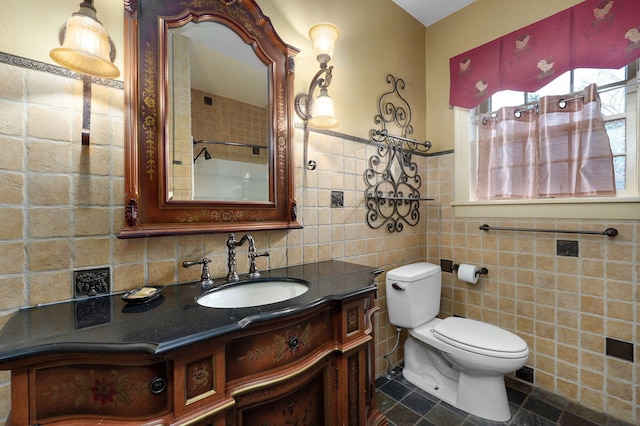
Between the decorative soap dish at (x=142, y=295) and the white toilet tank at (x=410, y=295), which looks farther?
the white toilet tank at (x=410, y=295)

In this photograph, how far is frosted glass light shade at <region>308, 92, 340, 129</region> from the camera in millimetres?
1401

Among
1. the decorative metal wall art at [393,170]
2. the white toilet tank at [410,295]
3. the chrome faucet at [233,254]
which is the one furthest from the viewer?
the decorative metal wall art at [393,170]

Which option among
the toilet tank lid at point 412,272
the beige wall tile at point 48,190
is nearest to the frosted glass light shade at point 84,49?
the beige wall tile at point 48,190

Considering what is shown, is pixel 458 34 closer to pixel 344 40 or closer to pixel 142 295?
pixel 344 40

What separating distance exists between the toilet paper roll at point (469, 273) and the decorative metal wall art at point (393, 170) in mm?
484

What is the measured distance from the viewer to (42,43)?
869 mm

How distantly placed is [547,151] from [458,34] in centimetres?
114

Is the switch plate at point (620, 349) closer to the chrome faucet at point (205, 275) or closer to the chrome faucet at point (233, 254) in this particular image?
the chrome faucet at point (233, 254)

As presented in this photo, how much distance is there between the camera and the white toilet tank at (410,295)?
5.67 feet

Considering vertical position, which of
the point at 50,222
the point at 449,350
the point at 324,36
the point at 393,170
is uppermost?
the point at 324,36

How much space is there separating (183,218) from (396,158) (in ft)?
4.99

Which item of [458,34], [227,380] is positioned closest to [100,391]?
[227,380]

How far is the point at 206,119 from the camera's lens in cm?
119

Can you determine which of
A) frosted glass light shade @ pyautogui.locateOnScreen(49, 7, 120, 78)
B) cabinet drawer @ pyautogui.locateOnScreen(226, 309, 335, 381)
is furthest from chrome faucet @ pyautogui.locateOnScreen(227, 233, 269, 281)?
frosted glass light shade @ pyautogui.locateOnScreen(49, 7, 120, 78)
